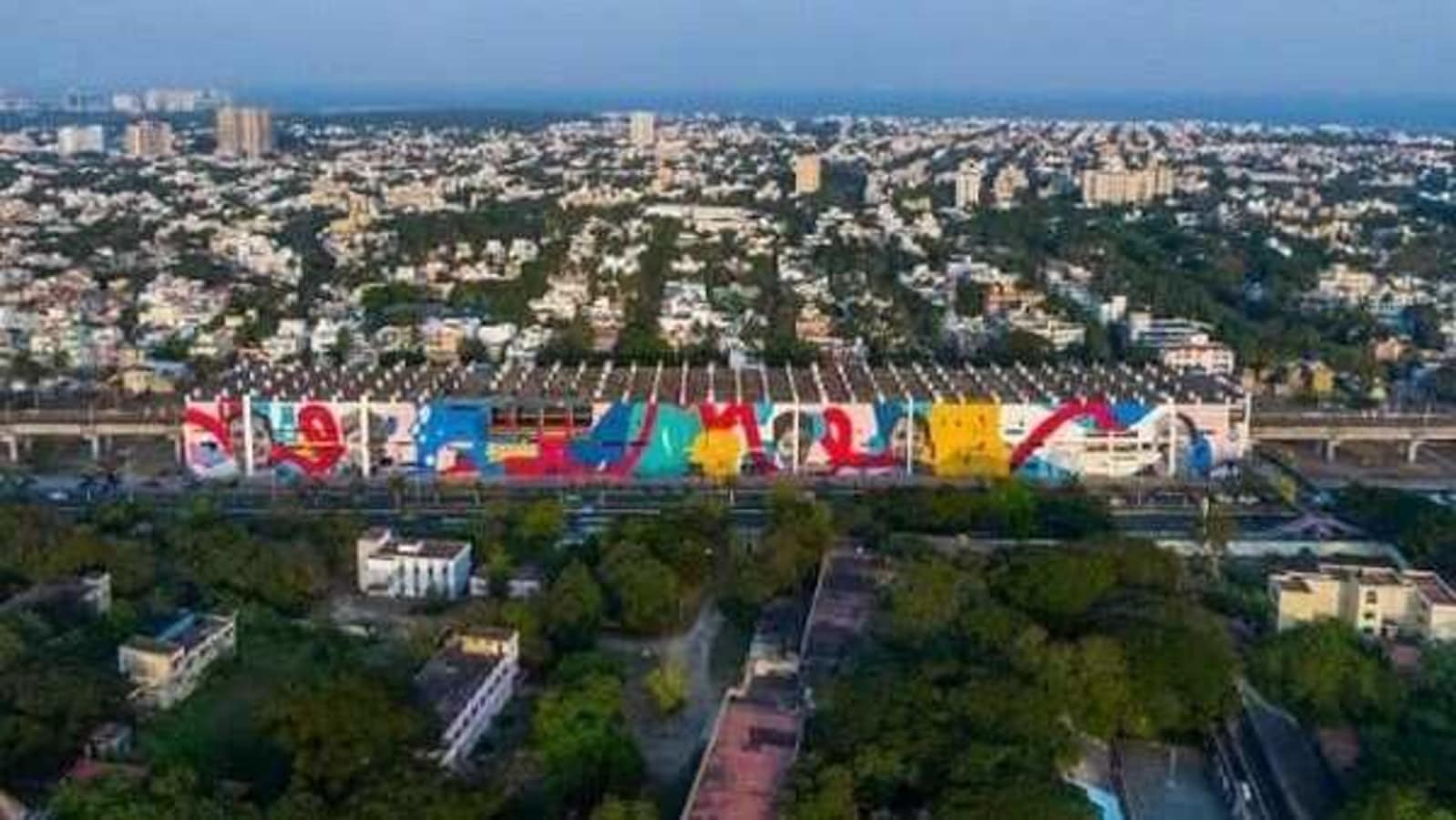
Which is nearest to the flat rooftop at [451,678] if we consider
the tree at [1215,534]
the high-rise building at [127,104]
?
the tree at [1215,534]

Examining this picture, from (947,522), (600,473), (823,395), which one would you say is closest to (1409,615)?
(947,522)

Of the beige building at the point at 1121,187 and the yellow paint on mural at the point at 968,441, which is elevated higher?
the beige building at the point at 1121,187

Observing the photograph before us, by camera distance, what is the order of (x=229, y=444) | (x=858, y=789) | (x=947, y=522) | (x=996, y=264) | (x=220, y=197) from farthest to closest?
(x=220, y=197) → (x=996, y=264) → (x=229, y=444) → (x=947, y=522) → (x=858, y=789)

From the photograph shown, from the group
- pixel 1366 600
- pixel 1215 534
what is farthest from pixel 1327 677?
pixel 1215 534

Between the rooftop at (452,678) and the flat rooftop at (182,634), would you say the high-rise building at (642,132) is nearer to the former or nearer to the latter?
the flat rooftop at (182,634)

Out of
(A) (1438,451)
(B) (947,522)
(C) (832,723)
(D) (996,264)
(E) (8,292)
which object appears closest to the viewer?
(C) (832,723)

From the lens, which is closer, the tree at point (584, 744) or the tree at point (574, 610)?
the tree at point (584, 744)

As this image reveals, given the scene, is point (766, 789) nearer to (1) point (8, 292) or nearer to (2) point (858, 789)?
(2) point (858, 789)
